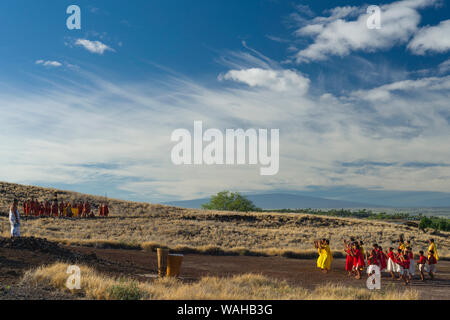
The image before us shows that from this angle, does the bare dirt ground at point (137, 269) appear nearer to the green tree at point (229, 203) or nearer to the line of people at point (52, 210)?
the line of people at point (52, 210)

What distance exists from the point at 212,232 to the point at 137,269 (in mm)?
23823

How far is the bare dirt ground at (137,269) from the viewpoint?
12953 mm

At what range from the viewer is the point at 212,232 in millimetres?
43062

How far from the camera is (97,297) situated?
11859 mm

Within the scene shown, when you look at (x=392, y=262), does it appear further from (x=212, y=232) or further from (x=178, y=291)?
(x=212, y=232)

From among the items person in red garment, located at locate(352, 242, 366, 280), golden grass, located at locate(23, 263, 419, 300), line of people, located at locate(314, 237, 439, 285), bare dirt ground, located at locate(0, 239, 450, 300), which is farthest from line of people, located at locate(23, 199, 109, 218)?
person in red garment, located at locate(352, 242, 366, 280)

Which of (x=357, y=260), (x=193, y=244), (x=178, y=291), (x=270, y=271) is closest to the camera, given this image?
(x=178, y=291)

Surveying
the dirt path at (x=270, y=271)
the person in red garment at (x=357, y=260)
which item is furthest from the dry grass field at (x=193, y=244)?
the person in red garment at (x=357, y=260)

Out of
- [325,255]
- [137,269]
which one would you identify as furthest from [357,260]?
[137,269]

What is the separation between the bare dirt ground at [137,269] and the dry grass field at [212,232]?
688cm
